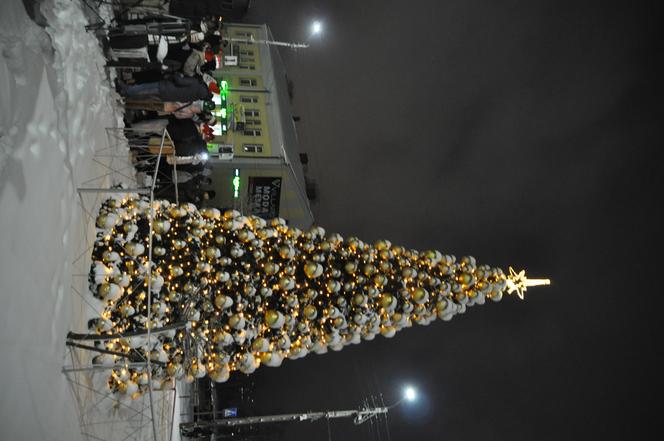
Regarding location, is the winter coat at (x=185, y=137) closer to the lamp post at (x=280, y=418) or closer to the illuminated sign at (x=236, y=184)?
the lamp post at (x=280, y=418)

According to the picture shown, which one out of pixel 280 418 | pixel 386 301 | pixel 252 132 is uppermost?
pixel 252 132

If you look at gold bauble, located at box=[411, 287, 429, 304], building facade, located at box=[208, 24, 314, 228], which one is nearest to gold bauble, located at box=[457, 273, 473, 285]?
gold bauble, located at box=[411, 287, 429, 304]

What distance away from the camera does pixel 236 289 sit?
667 centimetres

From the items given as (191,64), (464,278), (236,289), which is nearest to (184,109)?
(191,64)

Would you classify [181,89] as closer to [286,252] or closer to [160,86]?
[160,86]

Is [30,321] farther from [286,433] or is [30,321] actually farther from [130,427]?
[286,433]

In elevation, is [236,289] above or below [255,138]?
below

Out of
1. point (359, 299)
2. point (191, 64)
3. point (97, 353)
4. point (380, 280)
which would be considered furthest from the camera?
point (191, 64)

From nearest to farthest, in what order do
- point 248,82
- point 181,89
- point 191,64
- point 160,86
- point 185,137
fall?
point 160,86
point 181,89
point 191,64
point 185,137
point 248,82

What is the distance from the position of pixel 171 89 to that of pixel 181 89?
0.16 metres

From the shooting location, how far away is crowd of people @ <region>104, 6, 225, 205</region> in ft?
25.3

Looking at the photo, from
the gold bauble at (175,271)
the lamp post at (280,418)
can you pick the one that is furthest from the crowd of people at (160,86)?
the lamp post at (280,418)

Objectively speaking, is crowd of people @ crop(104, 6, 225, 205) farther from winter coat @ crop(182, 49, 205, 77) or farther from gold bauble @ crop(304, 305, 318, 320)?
gold bauble @ crop(304, 305, 318, 320)

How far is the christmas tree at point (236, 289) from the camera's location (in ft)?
20.6
